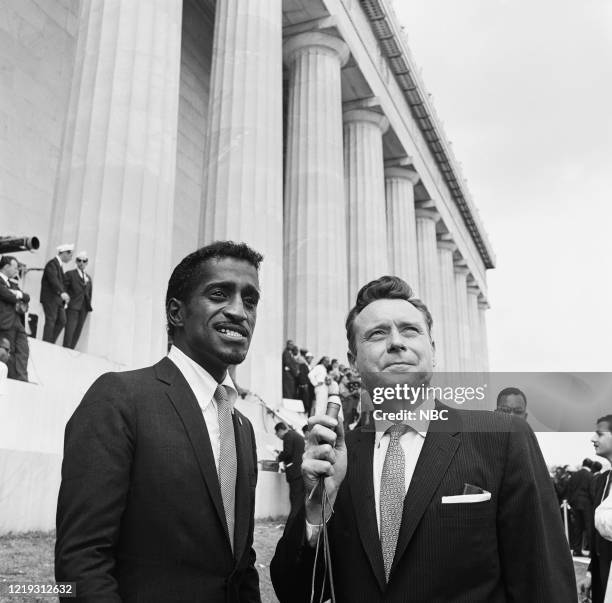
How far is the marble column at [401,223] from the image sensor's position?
36.5m

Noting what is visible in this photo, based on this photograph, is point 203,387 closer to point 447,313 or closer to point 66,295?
point 66,295

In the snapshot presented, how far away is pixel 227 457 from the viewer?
2.96 meters

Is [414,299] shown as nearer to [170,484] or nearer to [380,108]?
[170,484]

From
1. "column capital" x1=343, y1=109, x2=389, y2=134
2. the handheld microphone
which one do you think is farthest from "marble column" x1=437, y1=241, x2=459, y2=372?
the handheld microphone

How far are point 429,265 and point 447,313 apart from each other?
3.67 metres

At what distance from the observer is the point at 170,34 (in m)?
16.1

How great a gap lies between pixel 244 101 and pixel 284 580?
60.1 feet

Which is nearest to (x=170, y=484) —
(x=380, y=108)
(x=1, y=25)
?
(x=1, y=25)

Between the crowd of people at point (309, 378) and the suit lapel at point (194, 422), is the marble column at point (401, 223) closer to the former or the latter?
the crowd of people at point (309, 378)

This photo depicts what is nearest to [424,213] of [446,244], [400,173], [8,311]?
[400,173]

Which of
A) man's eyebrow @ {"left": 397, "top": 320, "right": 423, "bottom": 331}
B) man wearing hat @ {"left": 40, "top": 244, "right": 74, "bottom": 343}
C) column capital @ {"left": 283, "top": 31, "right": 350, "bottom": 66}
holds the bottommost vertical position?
man's eyebrow @ {"left": 397, "top": 320, "right": 423, "bottom": 331}

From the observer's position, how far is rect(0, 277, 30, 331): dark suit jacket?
10039 mm

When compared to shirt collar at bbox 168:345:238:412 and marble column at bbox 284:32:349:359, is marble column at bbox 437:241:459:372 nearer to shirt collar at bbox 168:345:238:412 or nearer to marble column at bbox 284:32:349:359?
marble column at bbox 284:32:349:359

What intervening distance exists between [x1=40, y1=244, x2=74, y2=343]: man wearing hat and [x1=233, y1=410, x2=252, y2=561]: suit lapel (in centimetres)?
1035
